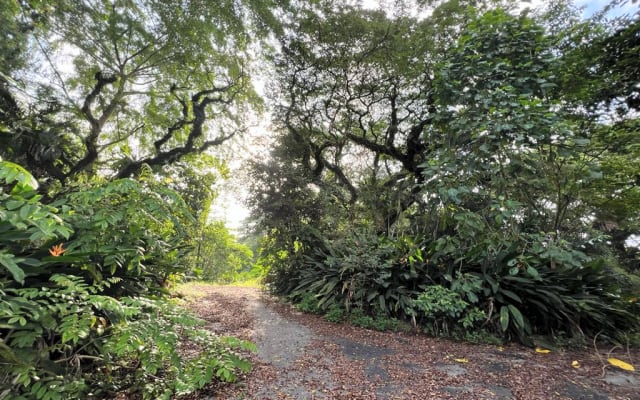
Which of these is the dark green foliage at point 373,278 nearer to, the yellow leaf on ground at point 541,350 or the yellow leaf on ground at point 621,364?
the yellow leaf on ground at point 541,350

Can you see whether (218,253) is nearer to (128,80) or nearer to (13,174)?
(128,80)

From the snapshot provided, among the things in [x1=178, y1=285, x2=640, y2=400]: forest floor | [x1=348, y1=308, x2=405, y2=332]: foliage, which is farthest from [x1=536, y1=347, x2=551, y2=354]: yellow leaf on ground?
[x1=348, y1=308, x2=405, y2=332]: foliage

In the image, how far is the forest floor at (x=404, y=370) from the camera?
2012 mm

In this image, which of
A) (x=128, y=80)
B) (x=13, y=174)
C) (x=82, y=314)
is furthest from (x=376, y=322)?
(x=128, y=80)

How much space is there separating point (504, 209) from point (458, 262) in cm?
135

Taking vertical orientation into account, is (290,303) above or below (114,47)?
below

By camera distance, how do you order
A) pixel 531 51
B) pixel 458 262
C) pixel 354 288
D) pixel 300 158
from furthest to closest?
pixel 300 158, pixel 354 288, pixel 458 262, pixel 531 51

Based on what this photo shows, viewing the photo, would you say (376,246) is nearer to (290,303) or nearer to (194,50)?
(290,303)

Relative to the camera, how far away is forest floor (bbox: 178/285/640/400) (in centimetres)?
201

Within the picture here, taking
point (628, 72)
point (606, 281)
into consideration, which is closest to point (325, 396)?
point (606, 281)

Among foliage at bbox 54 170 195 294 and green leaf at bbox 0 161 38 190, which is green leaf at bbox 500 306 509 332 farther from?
green leaf at bbox 0 161 38 190

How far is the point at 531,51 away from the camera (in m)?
3.25

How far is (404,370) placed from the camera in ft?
7.93

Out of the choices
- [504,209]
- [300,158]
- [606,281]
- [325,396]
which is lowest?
[325,396]
